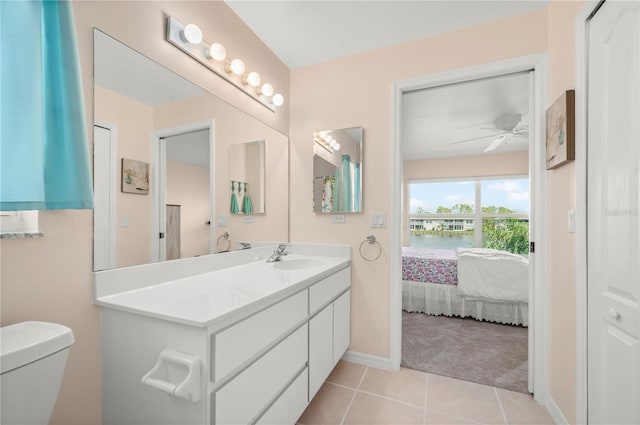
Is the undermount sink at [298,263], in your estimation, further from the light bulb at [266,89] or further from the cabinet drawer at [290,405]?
the light bulb at [266,89]

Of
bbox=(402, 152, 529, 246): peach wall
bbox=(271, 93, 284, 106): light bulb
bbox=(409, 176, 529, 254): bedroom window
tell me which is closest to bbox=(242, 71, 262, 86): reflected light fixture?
bbox=(271, 93, 284, 106): light bulb

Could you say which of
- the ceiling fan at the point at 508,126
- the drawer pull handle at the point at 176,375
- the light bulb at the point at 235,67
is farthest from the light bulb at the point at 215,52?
the ceiling fan at the point at 508,126

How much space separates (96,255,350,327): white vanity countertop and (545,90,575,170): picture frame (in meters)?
1.38

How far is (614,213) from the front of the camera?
1.08 metres

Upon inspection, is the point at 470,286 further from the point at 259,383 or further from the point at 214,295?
the point at 214,295

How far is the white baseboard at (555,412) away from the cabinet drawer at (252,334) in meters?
1.50

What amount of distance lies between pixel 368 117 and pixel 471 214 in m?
4.08

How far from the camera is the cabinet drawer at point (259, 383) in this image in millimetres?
939

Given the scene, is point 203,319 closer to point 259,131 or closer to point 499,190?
point 259,131

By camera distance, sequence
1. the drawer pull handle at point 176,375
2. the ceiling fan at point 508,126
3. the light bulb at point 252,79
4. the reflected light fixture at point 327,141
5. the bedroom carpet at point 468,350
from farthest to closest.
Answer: the ceiling fan at point 508,126 → the reflected light fixture at point 327,141 → the bedroom carpet at point 468,350 → the light bulb at point 252,79 → the drawer pull handle at point 176,375

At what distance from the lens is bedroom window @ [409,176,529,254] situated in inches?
196

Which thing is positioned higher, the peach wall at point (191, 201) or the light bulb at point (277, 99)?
the light bulb at point (277, 99)

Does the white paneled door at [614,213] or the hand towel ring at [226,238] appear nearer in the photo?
the white paneled door at [614,213]

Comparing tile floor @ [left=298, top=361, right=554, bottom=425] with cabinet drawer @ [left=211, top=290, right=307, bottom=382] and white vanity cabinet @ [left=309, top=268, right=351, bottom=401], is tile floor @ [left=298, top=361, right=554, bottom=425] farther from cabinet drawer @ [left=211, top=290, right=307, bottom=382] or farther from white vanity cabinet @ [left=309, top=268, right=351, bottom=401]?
cabinet drawer @ [left=211, top=290, right=307, bottom=382]
